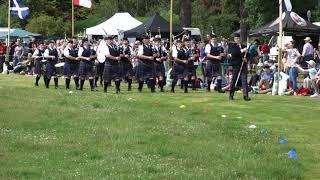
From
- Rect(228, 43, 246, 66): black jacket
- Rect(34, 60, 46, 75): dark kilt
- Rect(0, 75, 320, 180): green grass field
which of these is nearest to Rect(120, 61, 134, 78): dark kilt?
Rect(34, 60, 46, 75): dark kilt

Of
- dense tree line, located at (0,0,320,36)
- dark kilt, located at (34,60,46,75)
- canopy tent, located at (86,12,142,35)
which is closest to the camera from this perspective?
dark kilt, located at (34,60,46,75)

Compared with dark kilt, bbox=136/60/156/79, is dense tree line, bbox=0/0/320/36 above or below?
above

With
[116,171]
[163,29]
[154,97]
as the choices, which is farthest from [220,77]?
[116,171]

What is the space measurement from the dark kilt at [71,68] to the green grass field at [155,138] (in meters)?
4.10

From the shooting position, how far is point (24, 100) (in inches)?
710

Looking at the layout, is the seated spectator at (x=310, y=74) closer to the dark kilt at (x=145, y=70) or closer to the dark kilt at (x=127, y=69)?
the dark kilt at (x=145, y=70)

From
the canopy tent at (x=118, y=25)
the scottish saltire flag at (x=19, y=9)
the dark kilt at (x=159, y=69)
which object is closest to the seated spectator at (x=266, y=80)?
the dark kilt at (x=159, y=69)

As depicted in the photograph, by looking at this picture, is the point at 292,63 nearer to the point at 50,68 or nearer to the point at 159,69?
the point at 159,69

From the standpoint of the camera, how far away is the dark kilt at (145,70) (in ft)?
71.1

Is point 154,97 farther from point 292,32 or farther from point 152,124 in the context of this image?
point 292,32

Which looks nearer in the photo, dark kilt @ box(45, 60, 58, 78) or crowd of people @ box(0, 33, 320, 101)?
crowd of people @ box(0, 33, 320, 101)

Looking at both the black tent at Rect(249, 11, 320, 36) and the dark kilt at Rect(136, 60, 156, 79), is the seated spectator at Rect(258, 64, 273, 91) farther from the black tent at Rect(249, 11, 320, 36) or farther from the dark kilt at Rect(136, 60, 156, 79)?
the black tent at Rect(249, 11, 320, 36)

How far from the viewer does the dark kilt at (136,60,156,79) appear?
71.1 feet

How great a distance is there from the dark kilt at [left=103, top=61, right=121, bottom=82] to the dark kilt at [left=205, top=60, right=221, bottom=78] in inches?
113
